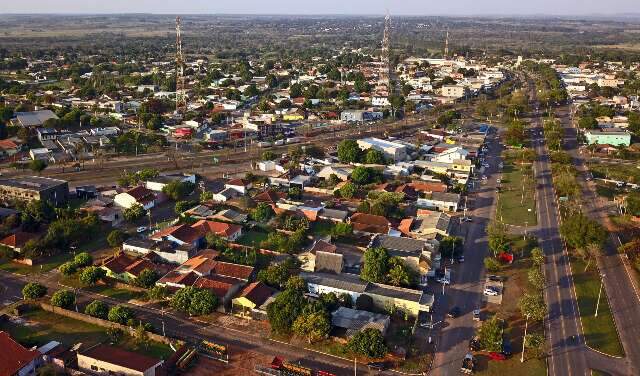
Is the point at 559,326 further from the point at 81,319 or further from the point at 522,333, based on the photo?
the point at 81,319

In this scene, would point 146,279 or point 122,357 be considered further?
point 146,279

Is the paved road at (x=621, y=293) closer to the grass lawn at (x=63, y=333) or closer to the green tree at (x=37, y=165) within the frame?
the grass lawn at (x=63, y=333)

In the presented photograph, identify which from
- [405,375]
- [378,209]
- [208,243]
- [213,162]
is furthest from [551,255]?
[213,162]

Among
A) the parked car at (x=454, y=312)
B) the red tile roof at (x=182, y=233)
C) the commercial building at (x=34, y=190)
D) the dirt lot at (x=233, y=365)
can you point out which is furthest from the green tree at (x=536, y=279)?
the commercial building at (x=34, y=190)

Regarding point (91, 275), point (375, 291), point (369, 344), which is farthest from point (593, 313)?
point (91, 275)

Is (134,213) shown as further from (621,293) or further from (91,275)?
(621,293)

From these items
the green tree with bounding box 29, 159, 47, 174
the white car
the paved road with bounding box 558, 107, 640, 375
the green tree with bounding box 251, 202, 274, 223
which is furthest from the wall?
the green tree with bounding box 29, 159, 47, 174
